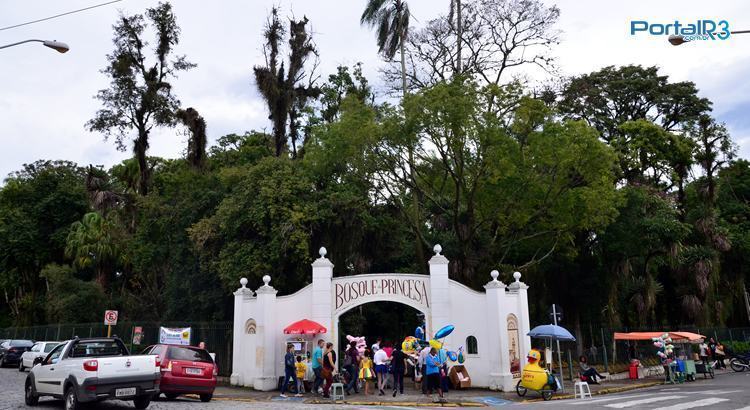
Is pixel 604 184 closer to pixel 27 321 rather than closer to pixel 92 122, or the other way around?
pixel 92 122

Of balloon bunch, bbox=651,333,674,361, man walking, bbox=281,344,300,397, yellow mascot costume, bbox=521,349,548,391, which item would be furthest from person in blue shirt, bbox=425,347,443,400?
balloon bunch, bbox=651,333,674,361

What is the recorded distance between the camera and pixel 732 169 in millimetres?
44656

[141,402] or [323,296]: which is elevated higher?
[323,296]

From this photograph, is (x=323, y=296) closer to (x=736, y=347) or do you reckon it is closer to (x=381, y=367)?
(x=381, y=367)

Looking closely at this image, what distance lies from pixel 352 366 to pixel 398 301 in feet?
10.1

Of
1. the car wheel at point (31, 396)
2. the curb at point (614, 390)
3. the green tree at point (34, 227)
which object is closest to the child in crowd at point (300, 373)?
the curb at point (614, 390)

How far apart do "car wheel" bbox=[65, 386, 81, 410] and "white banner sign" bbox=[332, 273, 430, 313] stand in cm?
995

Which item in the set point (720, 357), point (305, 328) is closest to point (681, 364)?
point (720, 357)

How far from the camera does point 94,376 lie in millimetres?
11227

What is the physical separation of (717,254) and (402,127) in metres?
22.2

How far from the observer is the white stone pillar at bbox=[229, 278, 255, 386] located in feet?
66.9

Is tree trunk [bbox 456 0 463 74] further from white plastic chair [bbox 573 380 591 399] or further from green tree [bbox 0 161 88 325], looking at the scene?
green tree [bbox 0 161 88 325]

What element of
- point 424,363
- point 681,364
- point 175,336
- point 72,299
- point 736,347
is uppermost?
point 72,299

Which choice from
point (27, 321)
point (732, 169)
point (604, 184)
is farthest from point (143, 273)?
point (732, 169)
